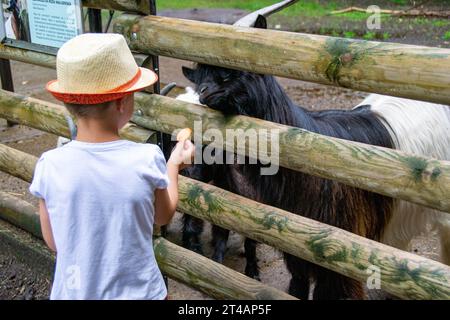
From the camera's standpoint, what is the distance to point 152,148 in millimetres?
2186

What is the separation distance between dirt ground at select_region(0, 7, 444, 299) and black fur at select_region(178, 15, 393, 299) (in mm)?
877

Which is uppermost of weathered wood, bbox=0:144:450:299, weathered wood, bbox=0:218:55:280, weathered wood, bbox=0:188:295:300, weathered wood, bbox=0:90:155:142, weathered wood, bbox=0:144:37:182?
weathered wood, bbox=0:90:155:142

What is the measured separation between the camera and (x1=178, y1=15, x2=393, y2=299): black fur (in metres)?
3.26

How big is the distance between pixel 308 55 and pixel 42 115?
7.42ft

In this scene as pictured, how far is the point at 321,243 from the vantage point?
114 inches

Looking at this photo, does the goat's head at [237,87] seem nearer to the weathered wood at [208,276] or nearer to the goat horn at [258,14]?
the goat horn at [258,14]

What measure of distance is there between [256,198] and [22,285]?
1949 mm

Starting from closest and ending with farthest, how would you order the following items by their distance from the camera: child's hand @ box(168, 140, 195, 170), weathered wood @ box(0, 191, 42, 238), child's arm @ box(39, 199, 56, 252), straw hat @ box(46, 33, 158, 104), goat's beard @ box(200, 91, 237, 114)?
1. straw hat @ box(46, 33, 158, 104)
2. child's arm @ box(39, 199, 56, 252)
3. child's hand @ box(168, 140, 195, 170)
4. goat's beard @ box(200, 91, 237, 114)
5. weathered wood @ box(0, 191, 42, 238)

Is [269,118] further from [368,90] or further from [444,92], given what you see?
[444,92]

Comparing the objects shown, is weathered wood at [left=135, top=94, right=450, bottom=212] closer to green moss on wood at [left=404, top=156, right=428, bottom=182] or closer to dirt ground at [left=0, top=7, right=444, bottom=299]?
green moss on wood at [left=404, top=156, right=428, bottom=182]

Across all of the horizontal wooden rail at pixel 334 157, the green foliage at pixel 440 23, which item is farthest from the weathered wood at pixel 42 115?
the green foliage at pixel 440 23

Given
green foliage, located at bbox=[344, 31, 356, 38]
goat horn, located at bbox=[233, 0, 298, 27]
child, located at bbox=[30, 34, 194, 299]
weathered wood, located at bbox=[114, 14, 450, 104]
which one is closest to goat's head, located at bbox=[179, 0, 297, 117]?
goat horn, located at bbox=[233, 0, 298, 27]

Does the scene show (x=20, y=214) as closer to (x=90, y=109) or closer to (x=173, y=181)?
(x=173, y=181)
